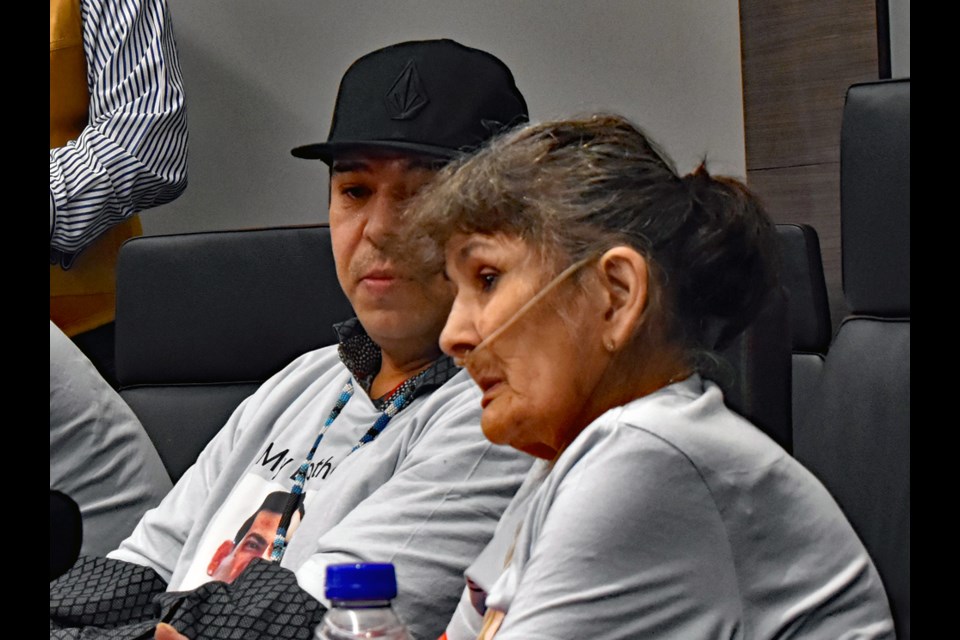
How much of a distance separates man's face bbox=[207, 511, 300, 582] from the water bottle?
0.51 meters

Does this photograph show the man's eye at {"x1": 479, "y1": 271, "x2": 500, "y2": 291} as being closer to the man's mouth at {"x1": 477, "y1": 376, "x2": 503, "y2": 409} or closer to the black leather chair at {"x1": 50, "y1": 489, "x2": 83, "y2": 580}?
the man's mouth at {"x1": 477, "y1": 376, "x2": 503, "y2": 409}

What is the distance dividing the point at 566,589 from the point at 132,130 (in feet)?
6.13

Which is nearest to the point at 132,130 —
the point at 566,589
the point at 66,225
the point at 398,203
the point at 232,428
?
the point at 66,225

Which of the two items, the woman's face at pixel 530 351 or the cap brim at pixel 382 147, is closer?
the woman's face at pixel 530 351

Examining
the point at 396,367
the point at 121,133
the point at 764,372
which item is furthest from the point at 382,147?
the point at 121,133

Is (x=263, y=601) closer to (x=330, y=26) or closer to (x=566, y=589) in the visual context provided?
(x=566, y=589)

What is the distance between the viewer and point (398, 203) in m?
1.44

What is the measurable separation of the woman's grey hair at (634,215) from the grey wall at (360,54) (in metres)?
1.56

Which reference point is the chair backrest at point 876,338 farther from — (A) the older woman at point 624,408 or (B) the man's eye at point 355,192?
(B) the man's eye at point 355,192

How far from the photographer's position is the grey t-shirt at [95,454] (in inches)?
71.2

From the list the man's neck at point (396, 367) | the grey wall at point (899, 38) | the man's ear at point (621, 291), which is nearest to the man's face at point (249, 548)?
the man's neck at point (396, 367)

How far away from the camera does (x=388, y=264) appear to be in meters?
1.43

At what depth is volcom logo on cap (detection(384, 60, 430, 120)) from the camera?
1.39 meters

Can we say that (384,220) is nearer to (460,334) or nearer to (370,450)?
(370,450)
